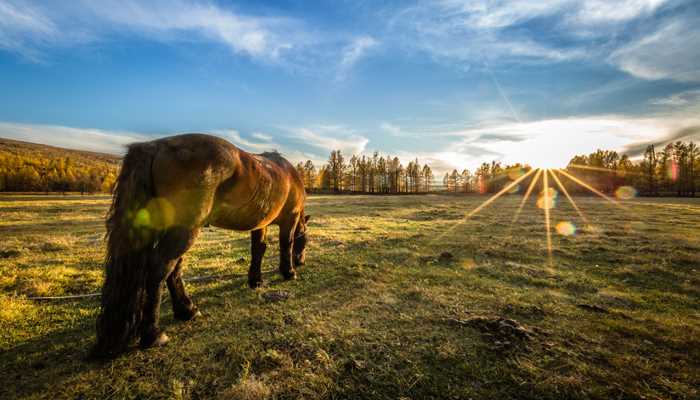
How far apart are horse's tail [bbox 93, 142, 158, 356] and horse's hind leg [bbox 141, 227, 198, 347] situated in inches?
3.3

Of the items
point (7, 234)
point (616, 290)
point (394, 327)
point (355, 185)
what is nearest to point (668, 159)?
point (355, 185)

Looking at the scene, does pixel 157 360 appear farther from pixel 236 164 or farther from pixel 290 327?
pixel 236 164

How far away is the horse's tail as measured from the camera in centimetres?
316

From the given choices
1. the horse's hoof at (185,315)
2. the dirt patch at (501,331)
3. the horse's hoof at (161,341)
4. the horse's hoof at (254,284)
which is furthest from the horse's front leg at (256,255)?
the dirt patch at (501,331)

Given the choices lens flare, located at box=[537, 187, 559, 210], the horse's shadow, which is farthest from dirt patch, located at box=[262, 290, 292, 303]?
lens flare, located at box=[537, 187, 559, 210]

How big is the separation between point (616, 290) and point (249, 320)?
299 inches

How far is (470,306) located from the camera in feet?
16.1

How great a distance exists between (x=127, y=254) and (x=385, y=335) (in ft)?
11.6

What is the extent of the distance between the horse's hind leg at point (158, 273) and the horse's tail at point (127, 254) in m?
0.08

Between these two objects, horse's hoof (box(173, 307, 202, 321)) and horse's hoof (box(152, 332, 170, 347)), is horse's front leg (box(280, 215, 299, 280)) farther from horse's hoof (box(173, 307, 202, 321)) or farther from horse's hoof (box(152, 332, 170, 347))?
horse's hoof (box(152, 332, 170, 347))

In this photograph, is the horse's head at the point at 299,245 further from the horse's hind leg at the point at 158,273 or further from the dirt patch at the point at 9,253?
the dirt patch at the point at 9,253

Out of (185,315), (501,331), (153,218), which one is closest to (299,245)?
(185,315)

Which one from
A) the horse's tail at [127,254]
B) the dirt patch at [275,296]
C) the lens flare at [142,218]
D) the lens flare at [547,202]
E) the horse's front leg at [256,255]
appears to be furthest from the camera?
the lens flare at [547,202]

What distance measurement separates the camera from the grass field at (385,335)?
9.43 feet
